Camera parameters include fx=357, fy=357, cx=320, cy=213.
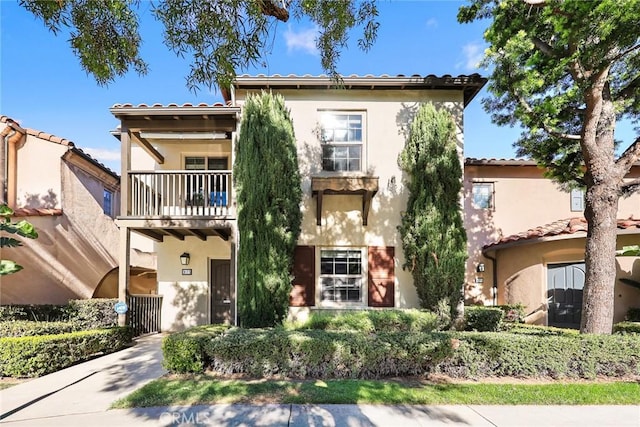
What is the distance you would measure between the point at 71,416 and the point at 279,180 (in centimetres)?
552

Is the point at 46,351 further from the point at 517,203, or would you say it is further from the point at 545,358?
the point at 517,203

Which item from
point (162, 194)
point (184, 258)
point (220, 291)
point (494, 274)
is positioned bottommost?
point (220, 291)

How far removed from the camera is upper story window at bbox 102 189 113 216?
44.0 ft

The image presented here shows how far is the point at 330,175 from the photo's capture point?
9492 mm

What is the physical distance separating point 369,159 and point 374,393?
590 cm

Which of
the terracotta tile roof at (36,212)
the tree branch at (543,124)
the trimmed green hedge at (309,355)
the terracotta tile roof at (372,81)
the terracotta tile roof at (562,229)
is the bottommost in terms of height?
the trimmed green hedge at (309,355)

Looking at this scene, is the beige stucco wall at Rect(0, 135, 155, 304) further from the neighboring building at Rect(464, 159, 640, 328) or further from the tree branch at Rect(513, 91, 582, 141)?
the neighboring building at Rect(464, 159, 640, 328)

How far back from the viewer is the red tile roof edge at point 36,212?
10555mm

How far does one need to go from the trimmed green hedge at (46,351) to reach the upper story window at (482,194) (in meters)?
12.4

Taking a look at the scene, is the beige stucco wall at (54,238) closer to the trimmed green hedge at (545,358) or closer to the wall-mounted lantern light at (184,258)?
the wall-mounted lantern light at (184,258)

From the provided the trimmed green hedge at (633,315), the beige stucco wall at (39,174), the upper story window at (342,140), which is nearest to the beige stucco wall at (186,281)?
the beige stucco wall at (39,174)

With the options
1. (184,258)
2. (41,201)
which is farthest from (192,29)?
(41,201)

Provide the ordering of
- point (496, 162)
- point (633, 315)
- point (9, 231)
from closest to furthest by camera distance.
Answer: point (9, 231), point (633, 315), point (496, 162)

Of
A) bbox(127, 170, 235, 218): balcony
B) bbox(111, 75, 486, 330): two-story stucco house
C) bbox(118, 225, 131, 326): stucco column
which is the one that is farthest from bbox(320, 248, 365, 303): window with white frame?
bbox(118, 225, 131, 326): stucco column
